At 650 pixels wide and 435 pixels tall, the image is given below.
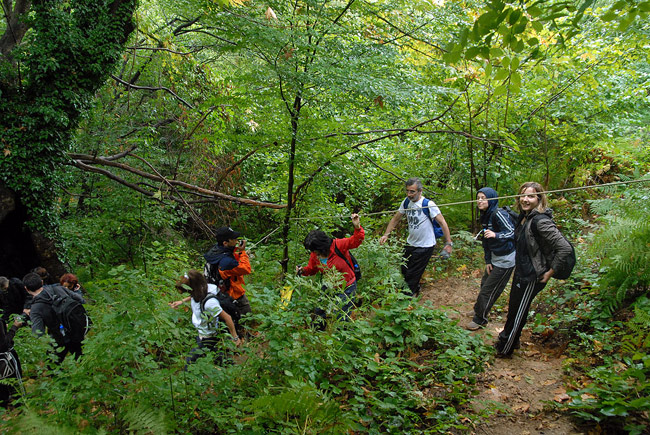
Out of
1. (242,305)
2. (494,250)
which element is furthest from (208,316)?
(494,250)

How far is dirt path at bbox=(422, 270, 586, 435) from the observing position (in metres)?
3.53

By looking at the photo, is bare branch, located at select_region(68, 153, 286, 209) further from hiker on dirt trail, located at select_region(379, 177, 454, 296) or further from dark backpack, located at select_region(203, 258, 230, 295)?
hiker on dirt trail, located at select_region(379, 177, 454, 296)

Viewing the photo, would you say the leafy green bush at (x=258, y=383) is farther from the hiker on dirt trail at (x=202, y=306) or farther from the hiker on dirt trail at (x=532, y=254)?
the hiker on dirt trail at (x=532, y=254)

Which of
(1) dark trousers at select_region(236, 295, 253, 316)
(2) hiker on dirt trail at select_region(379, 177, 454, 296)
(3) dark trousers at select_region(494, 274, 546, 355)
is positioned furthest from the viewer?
(2) hiker on dirt trail at select_region(379, 177, 454, 296)

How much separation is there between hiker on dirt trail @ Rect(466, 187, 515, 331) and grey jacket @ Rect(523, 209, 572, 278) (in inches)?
33.2

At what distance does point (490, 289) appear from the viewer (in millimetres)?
5586

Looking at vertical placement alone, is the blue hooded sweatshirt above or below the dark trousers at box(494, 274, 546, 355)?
above

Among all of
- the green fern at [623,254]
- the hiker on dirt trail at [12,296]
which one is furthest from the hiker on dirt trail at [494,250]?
the hiker on dirt trail at [12,296]

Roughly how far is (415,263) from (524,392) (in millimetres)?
2291

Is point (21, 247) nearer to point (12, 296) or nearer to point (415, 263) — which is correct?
point (12, 296)

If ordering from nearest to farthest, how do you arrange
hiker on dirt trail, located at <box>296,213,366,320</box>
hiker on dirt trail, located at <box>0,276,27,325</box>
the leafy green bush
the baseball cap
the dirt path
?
the leafy green bush < the dirt path < hiker on dirt trail, located at <box>296,213,366,320</box> < the baseball cap < hiker on dirt trail, located at <box>0,276,27,325</box>

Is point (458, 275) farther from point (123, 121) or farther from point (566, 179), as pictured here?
point (123, 121)

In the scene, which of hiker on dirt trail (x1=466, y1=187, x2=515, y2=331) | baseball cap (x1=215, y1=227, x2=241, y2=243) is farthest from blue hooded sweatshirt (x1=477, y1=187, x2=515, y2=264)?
baseball cap (x1=215, y1=227, x2=241, y2=243)

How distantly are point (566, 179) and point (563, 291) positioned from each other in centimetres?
424
